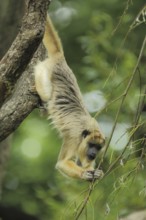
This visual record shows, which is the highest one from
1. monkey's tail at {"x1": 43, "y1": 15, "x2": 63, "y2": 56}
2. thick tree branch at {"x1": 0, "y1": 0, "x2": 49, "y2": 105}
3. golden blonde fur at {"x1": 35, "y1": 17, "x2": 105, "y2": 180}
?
thick tree branch at {"x1": 0, "y1": 0, "x2": 49, "y2": 105}

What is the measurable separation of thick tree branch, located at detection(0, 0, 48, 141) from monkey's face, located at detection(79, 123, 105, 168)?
116 cm

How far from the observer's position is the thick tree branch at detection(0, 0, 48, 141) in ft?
14.3

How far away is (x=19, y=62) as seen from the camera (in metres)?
4.54

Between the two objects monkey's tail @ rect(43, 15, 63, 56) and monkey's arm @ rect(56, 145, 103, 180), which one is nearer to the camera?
monkey's arm @ rect(56, 145, 103, 180)

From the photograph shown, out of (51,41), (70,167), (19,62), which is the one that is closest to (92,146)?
(70,167)

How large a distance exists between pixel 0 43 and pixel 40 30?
409cm

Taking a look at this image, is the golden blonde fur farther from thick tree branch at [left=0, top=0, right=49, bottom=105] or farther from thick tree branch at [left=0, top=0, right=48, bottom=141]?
thick tree branch at [left=0, top=0, right=49, bottom=105]

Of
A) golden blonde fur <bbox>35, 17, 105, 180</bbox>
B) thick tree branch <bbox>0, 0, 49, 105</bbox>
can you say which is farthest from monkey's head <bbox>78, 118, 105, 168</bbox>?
thick tree branch <bbox>0, 0, 49, 105</bbox>

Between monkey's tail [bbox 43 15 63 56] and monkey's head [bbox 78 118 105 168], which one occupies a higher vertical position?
monkey's tail [bbox 43 15 63 56]

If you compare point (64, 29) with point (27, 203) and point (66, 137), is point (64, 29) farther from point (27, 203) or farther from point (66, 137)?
point (66, 137)

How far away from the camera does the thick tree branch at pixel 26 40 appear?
4344mm

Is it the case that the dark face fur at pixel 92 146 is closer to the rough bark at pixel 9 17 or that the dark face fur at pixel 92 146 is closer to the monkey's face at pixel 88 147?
the monkey's face at pixel 88 147

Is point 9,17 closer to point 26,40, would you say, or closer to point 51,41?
point 51,41

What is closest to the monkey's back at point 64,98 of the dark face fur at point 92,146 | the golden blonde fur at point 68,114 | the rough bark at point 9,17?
the golden blonde fur at point 68,114
